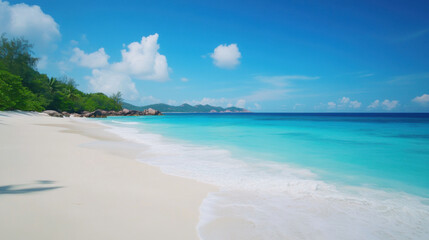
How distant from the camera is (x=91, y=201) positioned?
10.1 feet

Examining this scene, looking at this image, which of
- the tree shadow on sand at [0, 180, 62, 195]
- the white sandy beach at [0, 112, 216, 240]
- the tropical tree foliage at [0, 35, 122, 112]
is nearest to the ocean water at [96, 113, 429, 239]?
the white sandy beach at [0, 112, 216, 240]

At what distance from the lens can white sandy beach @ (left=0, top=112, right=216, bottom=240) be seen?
233 cm

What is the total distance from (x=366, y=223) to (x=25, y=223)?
4796 mm

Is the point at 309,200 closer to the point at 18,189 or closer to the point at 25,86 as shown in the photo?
the point at 18,189

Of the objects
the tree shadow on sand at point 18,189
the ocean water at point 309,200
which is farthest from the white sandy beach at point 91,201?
the ocean water at point 309,200

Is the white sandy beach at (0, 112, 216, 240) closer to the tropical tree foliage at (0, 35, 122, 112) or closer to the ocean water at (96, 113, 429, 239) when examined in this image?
the ocean water at (96, 113, 429, 239)

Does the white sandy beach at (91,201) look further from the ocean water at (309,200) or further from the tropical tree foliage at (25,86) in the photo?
the tropical tree foliage at (25,86)

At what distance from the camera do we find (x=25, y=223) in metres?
2.30

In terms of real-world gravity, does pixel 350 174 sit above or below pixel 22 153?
below

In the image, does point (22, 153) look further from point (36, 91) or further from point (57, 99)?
point (57, 99)

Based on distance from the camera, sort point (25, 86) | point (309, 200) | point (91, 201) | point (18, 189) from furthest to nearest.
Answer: point (25, 86)
point (309, 200)
point (18, 189)
point (91, 201)

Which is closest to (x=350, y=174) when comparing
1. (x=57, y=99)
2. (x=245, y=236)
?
(x=245, y=236)

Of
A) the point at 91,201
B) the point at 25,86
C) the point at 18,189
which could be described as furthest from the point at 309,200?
the point at 25,86

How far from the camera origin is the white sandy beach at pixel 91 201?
2330 mm
